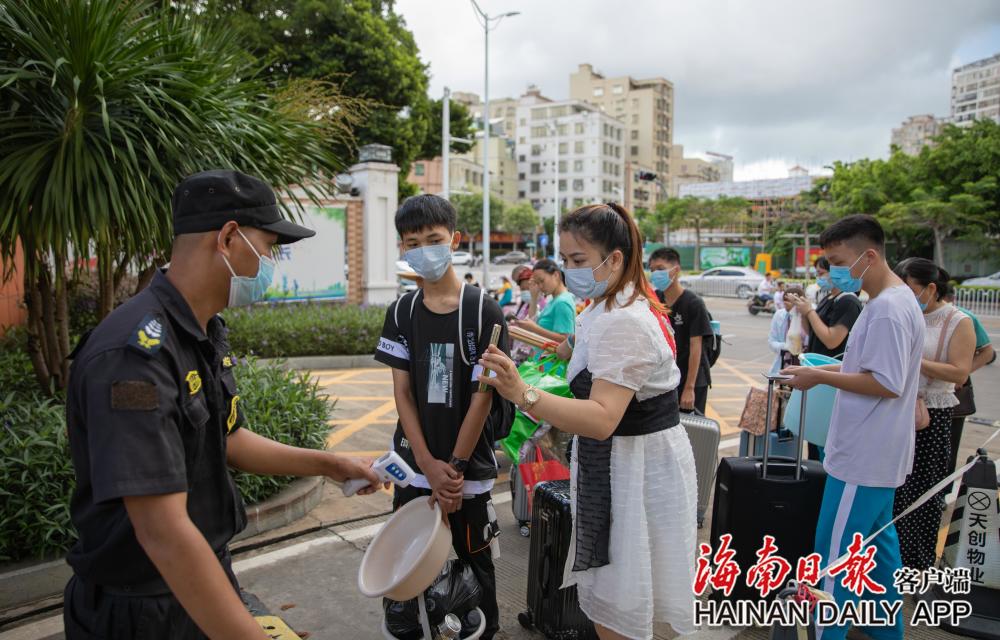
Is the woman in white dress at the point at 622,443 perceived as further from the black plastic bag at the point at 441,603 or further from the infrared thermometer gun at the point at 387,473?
the black plastic bag at the point at 441,603

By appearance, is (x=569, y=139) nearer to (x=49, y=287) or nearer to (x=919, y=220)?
(x=919, y=220)

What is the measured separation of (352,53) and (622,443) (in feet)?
64.3

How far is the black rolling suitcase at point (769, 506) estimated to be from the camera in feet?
10.9

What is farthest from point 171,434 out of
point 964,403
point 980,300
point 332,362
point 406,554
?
point 980,300

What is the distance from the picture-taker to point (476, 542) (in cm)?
276

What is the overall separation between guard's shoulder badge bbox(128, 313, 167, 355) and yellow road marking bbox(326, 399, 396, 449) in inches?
183

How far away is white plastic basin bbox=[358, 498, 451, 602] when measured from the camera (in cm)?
230

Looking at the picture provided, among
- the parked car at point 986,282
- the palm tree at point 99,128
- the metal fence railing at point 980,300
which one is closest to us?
the palm tree at point 99,128

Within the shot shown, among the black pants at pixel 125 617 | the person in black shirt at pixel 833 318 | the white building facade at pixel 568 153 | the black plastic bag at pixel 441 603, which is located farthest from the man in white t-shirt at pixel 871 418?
the white building facade at pixel 568 153

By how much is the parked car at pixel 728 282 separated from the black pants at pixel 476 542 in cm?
2769

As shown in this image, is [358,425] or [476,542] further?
[358,425]

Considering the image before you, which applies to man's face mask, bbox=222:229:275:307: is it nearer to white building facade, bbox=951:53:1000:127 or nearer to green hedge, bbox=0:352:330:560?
green hedge, bbox=0:352:330:560

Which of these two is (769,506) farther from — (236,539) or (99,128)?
(99,128)

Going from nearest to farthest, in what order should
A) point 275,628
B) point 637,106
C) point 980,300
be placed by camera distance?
point 275,628 < point 980,300 < point 637,106
